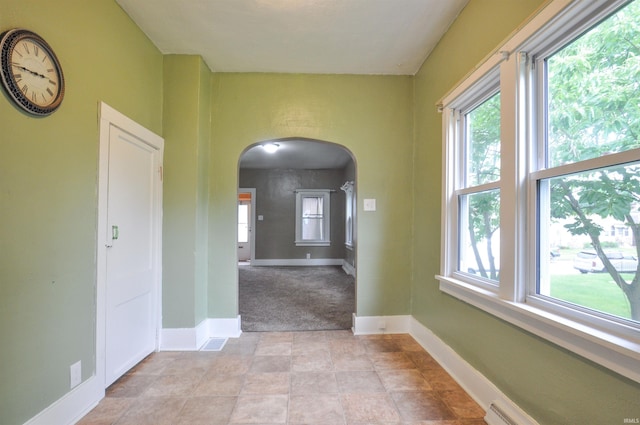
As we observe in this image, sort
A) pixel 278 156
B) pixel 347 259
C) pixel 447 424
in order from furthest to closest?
pixel 347 259 → pixel 278 156 → pixel 447 424

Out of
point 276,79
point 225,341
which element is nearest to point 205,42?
point 276,79

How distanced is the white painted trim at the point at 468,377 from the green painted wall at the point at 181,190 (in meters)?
2.04

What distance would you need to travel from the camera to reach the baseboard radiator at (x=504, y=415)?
139cm

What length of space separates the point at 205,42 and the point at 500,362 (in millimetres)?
3068

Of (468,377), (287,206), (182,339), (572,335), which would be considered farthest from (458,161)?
(287,206)

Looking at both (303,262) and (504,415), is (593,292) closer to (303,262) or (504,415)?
(504,415)

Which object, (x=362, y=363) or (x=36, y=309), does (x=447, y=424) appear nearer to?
(x=362, y=363)

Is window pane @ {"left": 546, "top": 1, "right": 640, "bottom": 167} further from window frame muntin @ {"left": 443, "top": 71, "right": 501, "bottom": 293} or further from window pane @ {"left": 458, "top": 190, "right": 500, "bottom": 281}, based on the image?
window frame muntin @ {"left": 443, "top": 71, "right": 501, "bottom": 293}

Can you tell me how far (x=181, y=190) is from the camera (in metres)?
2.54

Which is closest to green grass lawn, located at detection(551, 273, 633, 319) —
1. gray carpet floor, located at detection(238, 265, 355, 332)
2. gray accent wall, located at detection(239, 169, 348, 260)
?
gray carpet floor, located at detection(238, 265, 355, 332)

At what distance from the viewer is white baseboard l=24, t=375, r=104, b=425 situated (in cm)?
142

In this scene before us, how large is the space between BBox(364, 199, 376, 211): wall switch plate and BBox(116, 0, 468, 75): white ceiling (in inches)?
50.8

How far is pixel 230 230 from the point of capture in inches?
111

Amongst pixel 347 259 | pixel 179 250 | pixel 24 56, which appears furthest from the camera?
pixel 347 259
